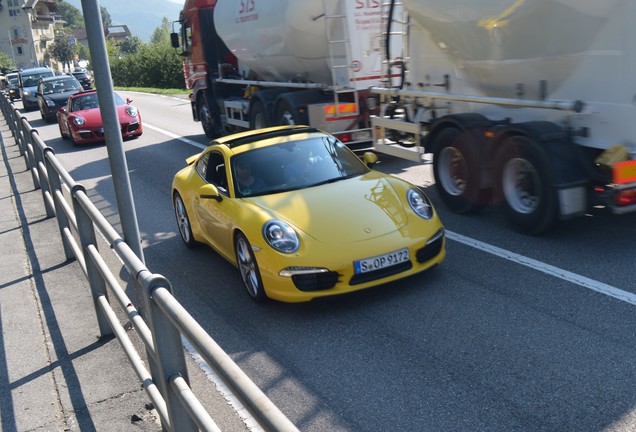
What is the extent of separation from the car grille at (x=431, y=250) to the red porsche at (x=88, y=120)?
13414mm

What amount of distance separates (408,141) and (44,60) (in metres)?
128

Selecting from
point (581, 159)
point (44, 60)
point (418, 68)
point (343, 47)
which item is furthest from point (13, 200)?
point (44, 60)

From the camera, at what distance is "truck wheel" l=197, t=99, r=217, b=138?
59.0 ft

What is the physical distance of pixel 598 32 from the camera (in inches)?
274

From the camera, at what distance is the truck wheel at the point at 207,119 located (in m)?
18.0

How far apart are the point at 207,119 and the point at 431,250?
12.7 m

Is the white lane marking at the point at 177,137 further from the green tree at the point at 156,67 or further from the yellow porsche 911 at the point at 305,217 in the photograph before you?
the green tree at the point at 156,67

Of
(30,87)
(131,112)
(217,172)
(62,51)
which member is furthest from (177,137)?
(62,51)

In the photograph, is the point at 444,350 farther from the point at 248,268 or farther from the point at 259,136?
the point at 259,136

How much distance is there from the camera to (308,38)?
1267 centimetres

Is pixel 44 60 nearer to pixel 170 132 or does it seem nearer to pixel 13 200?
pixel 170 132

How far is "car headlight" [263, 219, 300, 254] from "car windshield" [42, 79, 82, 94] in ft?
76.7

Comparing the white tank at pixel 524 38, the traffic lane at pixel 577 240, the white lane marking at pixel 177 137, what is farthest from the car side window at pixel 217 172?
the white lane marking at pixel 177 137

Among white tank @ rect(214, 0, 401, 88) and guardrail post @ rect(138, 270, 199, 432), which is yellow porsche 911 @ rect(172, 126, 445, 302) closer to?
guardrail post @ rect(138, 270, 199, 432)
